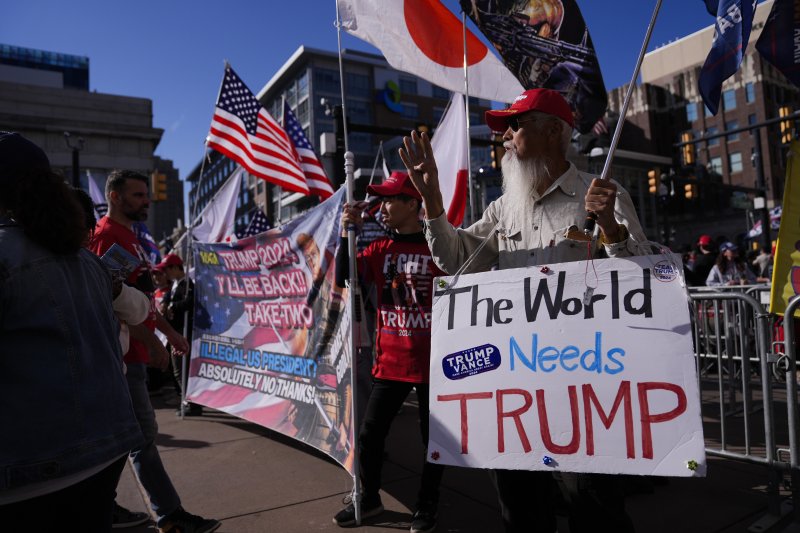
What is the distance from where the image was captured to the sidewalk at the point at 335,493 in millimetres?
3258

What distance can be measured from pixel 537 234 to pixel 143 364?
2.41 meters

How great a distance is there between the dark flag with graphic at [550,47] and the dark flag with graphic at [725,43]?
108 centimetres

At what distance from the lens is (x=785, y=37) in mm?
3805

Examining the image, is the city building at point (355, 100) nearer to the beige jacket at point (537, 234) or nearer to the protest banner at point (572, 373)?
the beige jacket at point (537, 234)

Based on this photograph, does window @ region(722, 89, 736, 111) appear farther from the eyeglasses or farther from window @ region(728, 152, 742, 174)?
the eyeglasses

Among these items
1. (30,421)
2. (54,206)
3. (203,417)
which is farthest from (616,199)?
(203,417)

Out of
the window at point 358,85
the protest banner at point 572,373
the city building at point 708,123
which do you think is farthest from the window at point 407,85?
the protest banner at point 572,373

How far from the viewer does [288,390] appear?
4.35 meters

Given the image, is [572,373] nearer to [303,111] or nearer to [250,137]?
[250,137]

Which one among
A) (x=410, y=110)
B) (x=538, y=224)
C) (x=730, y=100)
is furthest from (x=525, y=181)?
(x=730, y=100)

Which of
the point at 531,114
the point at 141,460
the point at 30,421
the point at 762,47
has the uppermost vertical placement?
the point at 762,47

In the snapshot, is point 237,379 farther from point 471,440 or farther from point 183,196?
point 183,196

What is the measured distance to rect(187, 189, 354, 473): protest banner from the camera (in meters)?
3.82

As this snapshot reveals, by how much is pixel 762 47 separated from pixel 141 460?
477 centimetres
